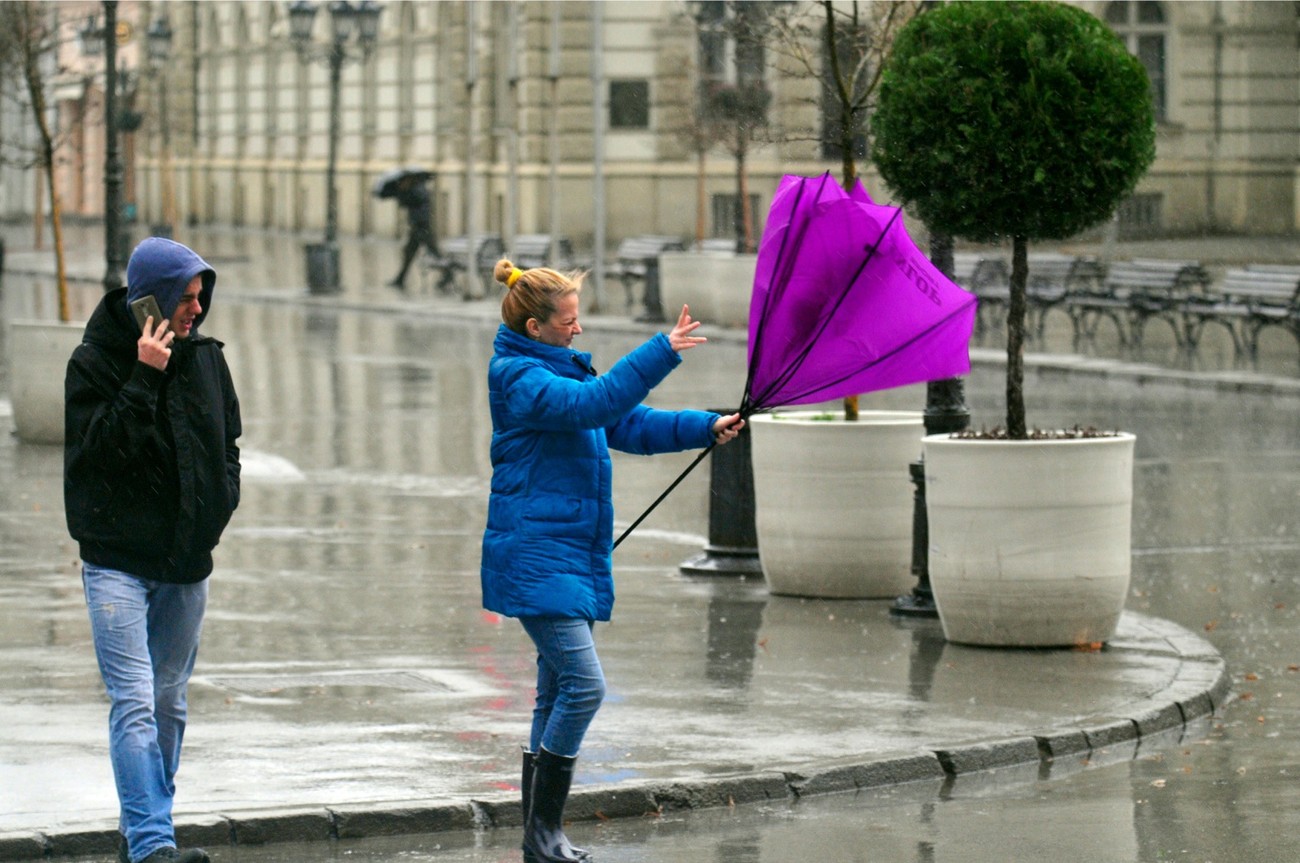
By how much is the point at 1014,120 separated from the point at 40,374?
32.8 ft

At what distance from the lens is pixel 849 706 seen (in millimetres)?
9219

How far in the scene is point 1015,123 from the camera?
34.3 feet

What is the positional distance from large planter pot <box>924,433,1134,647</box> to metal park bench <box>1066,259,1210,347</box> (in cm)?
1874

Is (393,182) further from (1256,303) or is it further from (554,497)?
(554,497)

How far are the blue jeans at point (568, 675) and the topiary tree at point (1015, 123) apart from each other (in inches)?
158

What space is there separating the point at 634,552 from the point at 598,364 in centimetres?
1334

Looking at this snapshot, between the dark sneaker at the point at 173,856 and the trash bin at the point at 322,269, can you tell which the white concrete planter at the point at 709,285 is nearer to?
the trash bin at the point at 322,269

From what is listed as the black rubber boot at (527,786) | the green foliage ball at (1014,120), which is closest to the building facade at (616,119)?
the green foliage ball at (1014,120)

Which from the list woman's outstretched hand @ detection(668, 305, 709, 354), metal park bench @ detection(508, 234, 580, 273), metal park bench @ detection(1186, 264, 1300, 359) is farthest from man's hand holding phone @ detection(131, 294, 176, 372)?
metal park bench @ detection(508, 234, 580, 273)

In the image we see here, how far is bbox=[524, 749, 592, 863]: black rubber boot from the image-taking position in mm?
6902

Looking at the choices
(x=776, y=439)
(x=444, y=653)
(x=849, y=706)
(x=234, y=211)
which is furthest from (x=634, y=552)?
(x=234, y=211)

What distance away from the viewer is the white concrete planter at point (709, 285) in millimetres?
33062

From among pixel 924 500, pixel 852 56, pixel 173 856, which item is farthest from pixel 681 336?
pixel 852 56

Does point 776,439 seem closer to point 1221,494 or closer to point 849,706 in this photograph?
point 849,706
